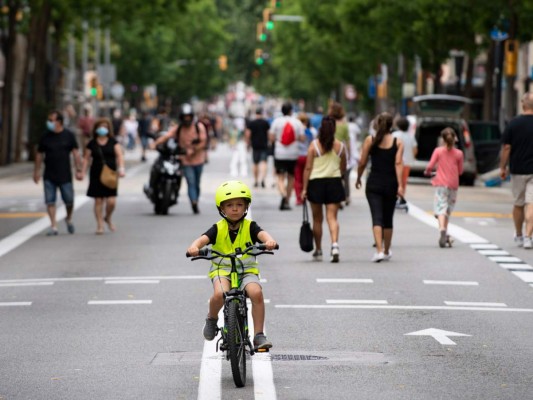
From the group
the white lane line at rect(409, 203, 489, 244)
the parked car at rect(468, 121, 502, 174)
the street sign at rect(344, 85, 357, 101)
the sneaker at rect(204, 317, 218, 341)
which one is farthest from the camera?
the street sign at rect(344, 85, 357, 101)

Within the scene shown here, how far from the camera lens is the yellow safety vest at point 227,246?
980cm

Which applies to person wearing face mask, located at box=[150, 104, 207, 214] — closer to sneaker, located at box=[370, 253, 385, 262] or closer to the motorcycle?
the motorcycle

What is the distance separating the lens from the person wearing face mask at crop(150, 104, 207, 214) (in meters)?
26.0

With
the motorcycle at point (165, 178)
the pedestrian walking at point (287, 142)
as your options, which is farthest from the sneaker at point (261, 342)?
the pedestrian walking at point (287, 142)

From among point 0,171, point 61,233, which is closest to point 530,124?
point 61,233

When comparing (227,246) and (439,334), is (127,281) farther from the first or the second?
(227,246)

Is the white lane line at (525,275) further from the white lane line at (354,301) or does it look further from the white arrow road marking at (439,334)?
the white arrow road marking at (439,334)

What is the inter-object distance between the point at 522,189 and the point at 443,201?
996 mm

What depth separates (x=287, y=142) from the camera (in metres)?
26.0

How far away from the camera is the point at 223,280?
9750 mm

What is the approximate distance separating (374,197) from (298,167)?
328 inches

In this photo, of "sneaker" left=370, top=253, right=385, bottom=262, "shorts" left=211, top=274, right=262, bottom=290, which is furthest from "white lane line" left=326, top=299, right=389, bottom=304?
"shorts" left=211, top=274, right=262, bottom=290

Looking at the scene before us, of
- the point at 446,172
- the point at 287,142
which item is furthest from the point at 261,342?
the point at 287,142

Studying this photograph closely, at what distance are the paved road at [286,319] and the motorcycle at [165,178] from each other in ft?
8.84
